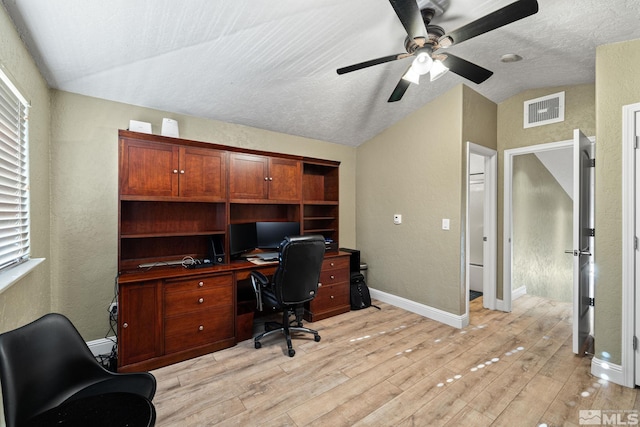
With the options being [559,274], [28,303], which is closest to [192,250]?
[28,303]

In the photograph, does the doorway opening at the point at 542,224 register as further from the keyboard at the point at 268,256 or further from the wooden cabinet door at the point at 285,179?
the keyboard at the point at 268,256

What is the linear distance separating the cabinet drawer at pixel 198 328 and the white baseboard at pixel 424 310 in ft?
7.21

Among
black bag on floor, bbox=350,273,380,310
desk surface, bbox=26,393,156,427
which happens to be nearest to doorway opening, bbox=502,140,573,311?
black bag on floor, bbox=350,273,380,310

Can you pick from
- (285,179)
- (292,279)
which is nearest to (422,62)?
(285,179)

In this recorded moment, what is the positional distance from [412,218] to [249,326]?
A: 2.38 meters

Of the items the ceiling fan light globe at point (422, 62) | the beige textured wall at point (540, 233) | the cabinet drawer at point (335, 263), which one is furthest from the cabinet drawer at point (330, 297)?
the beige textured wall at point (540, 233)

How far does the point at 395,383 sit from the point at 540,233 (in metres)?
3.93

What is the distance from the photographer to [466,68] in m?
2.06

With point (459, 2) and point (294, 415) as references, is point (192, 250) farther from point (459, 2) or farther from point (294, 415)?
point (459, 2)

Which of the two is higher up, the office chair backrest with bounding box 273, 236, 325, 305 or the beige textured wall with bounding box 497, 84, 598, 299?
the beige textured wall with bounding box 497, 84, 598, 299

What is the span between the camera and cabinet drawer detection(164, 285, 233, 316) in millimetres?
2385

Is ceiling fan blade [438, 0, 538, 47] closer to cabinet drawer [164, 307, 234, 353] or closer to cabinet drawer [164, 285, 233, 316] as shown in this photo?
cabinet drawer [164, 285, 233, 316]

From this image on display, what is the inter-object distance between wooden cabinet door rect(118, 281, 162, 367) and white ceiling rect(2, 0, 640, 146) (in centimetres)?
173

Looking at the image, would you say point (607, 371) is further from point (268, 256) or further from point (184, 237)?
point (184, 237)
